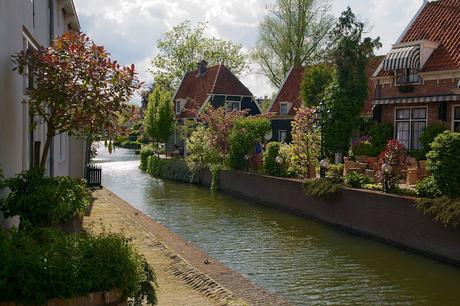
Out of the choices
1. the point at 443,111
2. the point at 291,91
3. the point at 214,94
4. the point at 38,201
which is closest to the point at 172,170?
the point at 291,91

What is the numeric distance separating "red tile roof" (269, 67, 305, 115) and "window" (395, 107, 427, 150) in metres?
14.0

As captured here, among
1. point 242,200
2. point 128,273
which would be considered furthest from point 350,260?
point 242,200

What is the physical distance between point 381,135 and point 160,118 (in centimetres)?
2071

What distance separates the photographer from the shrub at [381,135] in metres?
24.6

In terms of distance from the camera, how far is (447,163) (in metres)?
13.5

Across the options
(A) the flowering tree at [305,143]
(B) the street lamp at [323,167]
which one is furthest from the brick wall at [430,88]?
(B) the street lamp at [323,167]

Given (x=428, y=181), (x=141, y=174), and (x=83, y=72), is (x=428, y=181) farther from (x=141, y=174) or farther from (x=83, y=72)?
(x=141, y=174)

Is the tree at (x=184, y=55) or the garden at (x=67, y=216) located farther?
the tree at (x=184, y=55)

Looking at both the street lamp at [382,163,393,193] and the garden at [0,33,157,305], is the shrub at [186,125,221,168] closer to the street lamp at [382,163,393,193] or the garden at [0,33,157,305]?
the street lamp at [382,163,393,193]

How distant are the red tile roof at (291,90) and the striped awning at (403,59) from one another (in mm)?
14039

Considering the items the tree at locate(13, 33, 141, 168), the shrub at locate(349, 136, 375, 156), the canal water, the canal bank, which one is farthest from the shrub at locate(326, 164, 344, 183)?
the tree at locate(13, 33, 141, 168)

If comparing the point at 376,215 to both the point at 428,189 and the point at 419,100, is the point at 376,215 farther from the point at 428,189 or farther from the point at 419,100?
the point at 419,100

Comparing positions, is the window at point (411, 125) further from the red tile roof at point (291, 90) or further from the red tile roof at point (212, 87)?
the red tile roof at point (212, 87)

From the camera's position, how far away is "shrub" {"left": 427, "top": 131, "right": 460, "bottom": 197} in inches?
529
